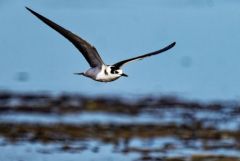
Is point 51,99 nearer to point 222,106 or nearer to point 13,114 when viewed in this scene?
point 13,114

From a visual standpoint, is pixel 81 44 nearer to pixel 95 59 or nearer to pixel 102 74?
pixel 95 59

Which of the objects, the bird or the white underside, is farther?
the white underside

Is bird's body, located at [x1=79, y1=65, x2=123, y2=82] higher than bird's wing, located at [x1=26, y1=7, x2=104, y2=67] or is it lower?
lower

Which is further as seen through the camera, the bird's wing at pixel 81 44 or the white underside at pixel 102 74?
the white underside at pixel 102 74

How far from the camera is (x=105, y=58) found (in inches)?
1084

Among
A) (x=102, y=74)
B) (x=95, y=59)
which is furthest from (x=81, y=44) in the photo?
(x=102, y=74)

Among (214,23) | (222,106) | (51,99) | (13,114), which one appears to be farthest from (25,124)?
(214,23)

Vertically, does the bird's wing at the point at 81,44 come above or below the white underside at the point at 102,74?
above

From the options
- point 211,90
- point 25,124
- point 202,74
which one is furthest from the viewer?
point 202,74

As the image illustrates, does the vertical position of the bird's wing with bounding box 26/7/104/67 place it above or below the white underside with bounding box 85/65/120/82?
above

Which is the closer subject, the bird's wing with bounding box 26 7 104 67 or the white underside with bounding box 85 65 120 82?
the bird's wing with bounding box 26 7 104 67

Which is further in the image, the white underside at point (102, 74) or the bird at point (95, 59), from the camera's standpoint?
the white underside at point (102, 74)

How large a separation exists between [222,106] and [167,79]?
3598 millimetres

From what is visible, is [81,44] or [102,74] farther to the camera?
[102,74]
